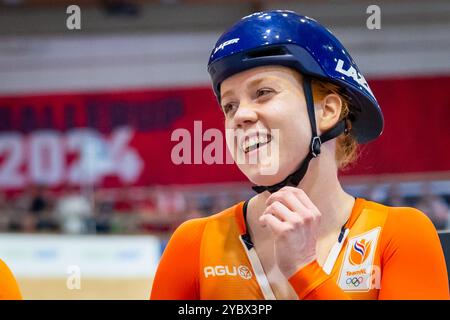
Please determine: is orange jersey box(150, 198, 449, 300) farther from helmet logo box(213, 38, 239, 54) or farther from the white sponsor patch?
helmet logo box(213, 38, 239, 54)

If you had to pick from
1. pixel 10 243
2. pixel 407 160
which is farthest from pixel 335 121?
pixel 10 243

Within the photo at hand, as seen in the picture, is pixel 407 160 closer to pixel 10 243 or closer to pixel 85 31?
pixel 10 243

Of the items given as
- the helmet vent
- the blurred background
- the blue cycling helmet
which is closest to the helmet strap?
the blue cycling helmet

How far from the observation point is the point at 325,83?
1978 mm

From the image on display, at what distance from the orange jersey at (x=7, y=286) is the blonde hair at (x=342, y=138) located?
98cm

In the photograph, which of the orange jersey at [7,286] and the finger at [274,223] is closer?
the finger at [274,223]

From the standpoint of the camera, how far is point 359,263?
74.4 inches

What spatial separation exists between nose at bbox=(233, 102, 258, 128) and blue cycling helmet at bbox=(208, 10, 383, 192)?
0.10 m

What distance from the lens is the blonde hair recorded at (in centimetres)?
198

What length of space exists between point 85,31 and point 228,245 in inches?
422

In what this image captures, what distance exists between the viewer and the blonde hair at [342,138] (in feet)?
6.49

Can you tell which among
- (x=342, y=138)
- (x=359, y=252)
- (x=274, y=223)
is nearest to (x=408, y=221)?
(x=359, y=252)

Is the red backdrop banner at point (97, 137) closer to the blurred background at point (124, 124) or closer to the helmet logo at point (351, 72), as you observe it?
the blurred background at point (124, 124)

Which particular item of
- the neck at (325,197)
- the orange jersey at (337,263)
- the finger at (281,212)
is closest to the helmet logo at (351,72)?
the neck at (325,197)
